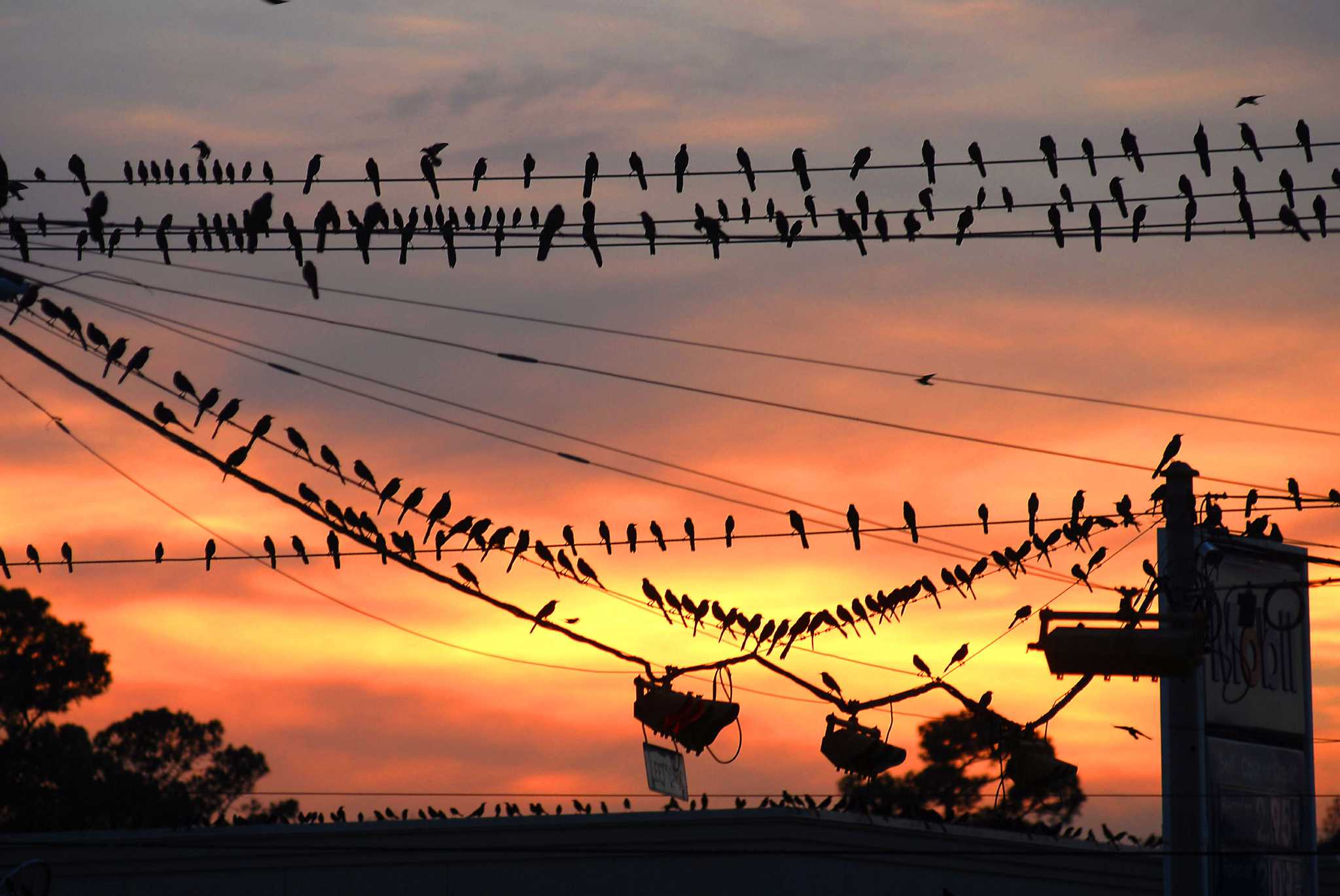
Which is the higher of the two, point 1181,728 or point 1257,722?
point 1257,722

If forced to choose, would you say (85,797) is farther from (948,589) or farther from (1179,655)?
(1179,655)

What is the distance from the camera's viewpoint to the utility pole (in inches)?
650

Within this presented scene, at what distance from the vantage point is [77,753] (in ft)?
174

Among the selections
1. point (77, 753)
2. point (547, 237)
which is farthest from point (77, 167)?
point (77, 753)

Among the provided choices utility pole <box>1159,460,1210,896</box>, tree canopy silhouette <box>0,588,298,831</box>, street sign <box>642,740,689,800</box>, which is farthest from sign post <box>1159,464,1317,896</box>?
tree canopy silhouette <box>0,588,298,831</box>

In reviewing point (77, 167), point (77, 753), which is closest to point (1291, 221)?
point (77, 167)

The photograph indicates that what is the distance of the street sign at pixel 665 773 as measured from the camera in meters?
18.8

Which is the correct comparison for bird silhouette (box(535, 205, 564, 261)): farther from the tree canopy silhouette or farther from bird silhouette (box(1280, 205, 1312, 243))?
the tree canopy silhouette

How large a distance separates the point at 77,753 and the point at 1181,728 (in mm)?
43036

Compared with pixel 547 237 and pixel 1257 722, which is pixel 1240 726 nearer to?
pixel 1257 722

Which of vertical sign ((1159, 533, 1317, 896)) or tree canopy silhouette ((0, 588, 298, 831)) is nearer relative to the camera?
vertical sign ((1159, 533, 1317, 896))

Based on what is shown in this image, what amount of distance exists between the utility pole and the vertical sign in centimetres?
84

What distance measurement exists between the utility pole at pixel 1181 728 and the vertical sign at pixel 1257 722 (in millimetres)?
840

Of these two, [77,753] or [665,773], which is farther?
[77,753]
